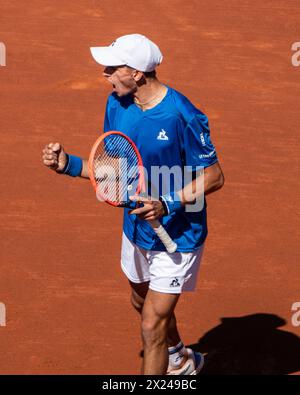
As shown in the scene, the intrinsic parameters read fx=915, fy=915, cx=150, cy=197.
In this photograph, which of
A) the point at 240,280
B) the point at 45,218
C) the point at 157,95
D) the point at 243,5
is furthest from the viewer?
the point at 243,5

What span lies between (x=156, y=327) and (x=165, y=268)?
40 centimetres

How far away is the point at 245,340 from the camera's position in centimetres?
745

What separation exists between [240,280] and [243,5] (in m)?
6.01

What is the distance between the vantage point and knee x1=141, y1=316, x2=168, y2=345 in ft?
20.1

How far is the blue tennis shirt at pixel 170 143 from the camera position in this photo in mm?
5980

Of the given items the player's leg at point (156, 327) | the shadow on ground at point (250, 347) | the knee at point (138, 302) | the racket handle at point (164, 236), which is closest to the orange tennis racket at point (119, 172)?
the racket handle at point (164, 236)

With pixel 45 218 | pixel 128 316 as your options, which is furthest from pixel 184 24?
pixel 128 316

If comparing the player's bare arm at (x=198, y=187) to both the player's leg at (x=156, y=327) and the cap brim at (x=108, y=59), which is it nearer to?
the player's leg at (x=156, y=327)

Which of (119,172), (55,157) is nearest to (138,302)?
(119,172)

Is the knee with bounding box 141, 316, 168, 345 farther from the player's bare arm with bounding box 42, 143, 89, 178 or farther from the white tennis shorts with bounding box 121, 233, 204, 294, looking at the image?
the player's bare arm with bounding box 42, 143, 89, 178

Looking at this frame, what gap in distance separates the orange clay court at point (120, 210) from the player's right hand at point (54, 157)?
70.4 inches

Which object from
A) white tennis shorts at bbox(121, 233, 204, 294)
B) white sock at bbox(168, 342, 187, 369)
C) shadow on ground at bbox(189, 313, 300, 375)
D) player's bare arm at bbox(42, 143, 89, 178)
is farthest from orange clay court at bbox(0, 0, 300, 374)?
player's bare arm at bbox(42, 143, 89, 178)
